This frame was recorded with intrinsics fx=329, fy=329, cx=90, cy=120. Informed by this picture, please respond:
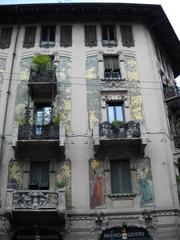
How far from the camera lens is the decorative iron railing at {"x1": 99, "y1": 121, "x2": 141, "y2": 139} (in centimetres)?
1622

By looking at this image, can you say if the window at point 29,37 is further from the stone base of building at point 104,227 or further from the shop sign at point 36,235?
the shop sign at point 36,235

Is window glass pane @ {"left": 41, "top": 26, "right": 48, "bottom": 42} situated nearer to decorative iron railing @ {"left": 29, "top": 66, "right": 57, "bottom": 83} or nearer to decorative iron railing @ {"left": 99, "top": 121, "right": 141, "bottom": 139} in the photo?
decorative iron railing @ {"left": 29, "top": 66, "right": 57, "bottom": 83}

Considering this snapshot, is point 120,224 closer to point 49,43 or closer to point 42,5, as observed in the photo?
point 49,43

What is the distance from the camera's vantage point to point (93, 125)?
1658 centimetres

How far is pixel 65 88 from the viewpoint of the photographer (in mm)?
18688

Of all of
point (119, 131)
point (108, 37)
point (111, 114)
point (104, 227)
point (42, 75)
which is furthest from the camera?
point (108, 37)

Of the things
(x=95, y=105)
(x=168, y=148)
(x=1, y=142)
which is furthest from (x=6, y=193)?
(x=168, y=148)

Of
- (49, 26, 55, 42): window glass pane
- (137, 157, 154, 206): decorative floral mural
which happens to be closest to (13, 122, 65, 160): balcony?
(137, 157, 154, 206): decorative floral mural

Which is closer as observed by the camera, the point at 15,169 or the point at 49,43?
the point at 15,169

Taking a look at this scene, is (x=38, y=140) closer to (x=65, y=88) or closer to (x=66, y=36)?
(x=65, y=88)

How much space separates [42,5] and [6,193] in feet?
39.4

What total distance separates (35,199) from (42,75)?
7.11 metres

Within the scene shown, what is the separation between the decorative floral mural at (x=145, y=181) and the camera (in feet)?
50.1

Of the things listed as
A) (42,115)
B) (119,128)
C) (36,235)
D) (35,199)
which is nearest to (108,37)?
(42,115)
